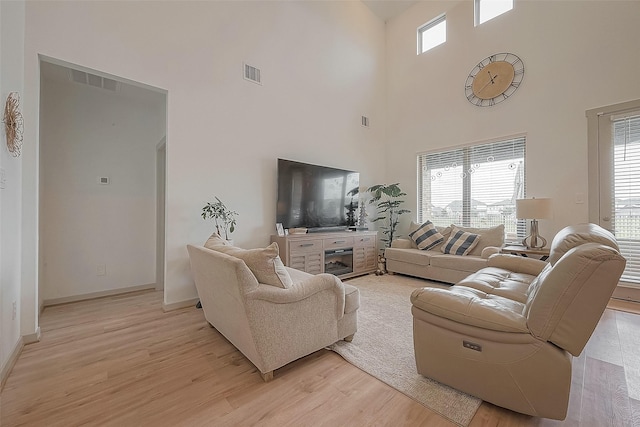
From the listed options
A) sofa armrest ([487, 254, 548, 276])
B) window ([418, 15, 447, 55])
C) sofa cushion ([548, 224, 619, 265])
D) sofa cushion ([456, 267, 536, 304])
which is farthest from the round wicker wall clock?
window ([418, 15, 447, 55])

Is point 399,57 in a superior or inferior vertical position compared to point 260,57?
superior

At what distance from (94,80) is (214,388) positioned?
12.2 ft

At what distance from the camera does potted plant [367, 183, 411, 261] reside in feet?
16.3

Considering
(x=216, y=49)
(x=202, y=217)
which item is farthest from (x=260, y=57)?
(x=202, y=217)

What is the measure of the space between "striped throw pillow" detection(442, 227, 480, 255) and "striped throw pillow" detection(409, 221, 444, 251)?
16 cm

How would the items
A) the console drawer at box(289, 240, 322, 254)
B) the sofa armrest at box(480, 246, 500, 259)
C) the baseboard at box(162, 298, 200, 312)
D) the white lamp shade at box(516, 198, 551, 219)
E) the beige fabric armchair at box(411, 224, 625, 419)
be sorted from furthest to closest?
Result: the sofa armrest at box(480, 246, 500, 259), the console drawer at box(289, 240, 322, 254), the white lamp shade at box(516, 198, 551, 219), the baseboard at box(162, 298, 200, 312), the beige fabric armchair at box(411, 224, 625, 419)

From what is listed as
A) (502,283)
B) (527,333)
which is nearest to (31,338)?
(527,333)

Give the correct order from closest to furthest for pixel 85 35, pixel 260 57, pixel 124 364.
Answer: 1. pixel 124 364
2. pixel 85 35
3. pixel 260 57

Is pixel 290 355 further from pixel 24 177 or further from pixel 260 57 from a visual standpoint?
pixel 260 57

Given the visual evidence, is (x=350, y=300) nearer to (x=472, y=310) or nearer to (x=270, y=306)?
(x=270, y=306)

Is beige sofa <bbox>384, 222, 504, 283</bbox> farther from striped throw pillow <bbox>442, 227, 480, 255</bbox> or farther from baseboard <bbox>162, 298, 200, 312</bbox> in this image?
baseboard <bbox>162, 298, 200, 312</bbox>

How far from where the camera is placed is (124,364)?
1.81 m

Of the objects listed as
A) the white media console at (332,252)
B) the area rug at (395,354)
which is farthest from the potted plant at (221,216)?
the area rug at (395,354)

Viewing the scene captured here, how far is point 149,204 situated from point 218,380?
3.01m
